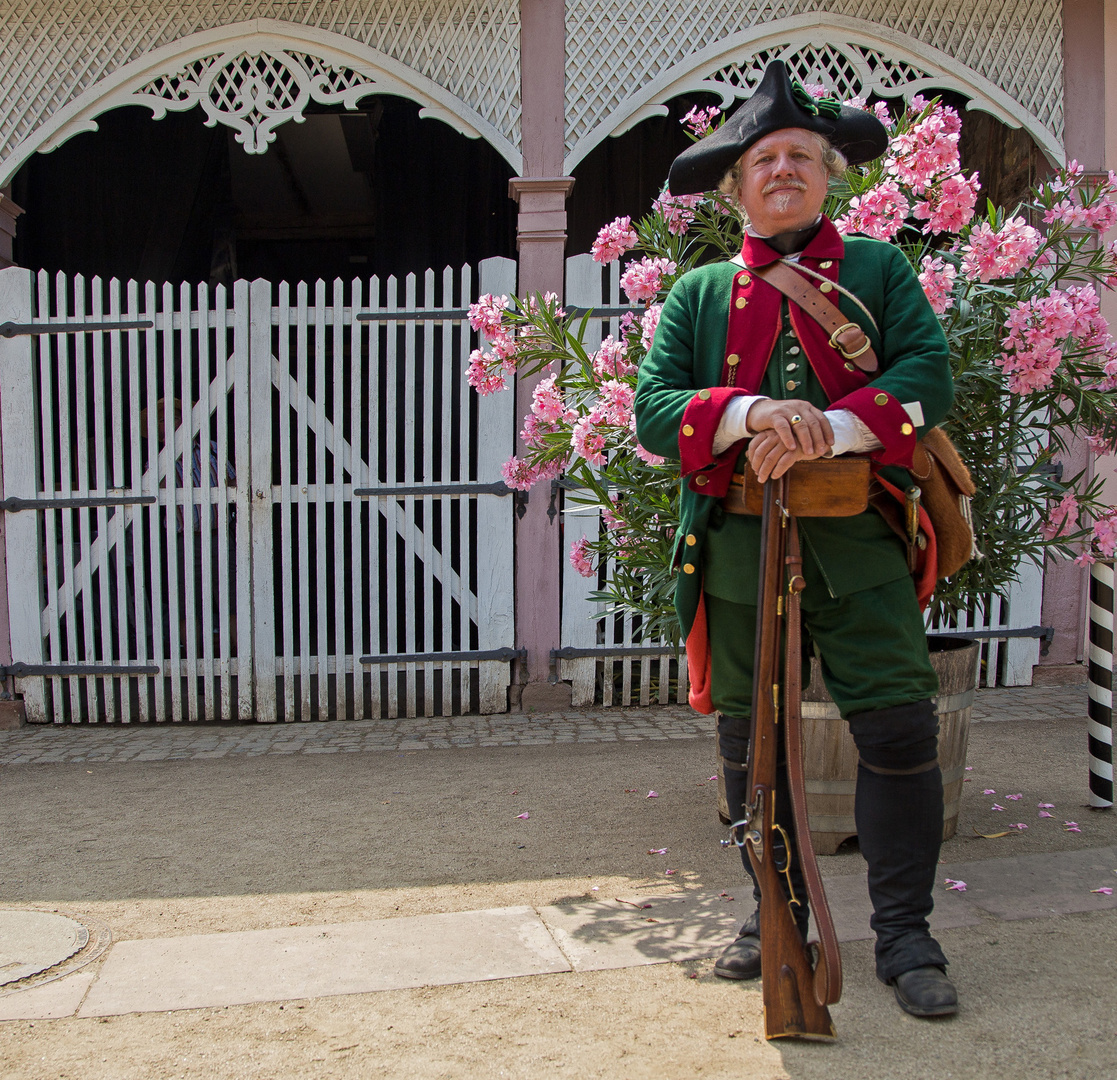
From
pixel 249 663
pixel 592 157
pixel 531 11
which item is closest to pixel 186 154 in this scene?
pixel 592 157

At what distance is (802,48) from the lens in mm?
5148

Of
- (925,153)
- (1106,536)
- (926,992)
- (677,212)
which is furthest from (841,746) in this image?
(677,212)

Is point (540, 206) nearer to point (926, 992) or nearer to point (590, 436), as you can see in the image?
point (590, 436)

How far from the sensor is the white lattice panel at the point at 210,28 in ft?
16.6

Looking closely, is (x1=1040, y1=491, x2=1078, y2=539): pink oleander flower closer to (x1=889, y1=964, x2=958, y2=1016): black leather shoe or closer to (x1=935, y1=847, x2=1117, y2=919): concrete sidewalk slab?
(x1=935, y1=847, x2=1117, y2=919): concrete sidewalk slab

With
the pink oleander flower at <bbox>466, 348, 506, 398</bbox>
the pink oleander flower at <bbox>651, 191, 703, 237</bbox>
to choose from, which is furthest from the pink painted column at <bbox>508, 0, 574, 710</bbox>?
the pink oleander flower at <bbox>651, 191, 703, 237</bbox>

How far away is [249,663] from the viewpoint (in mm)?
5137

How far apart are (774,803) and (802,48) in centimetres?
439

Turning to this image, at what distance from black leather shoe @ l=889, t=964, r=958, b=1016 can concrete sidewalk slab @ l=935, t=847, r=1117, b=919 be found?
57 centimetres

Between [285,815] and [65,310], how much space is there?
2.93 meters

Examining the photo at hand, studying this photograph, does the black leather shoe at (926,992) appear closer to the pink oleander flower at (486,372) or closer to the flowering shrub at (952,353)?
the flowering shrub at (952,353)

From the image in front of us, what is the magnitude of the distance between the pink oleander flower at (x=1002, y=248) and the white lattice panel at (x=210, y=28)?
292cm

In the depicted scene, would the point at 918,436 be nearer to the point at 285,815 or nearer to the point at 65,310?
the point at 285,815

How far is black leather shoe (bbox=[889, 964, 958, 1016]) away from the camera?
6.46 feet
